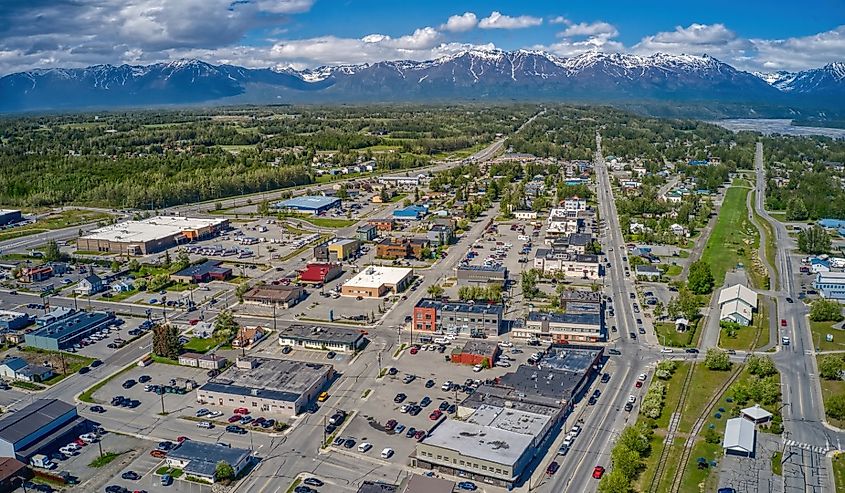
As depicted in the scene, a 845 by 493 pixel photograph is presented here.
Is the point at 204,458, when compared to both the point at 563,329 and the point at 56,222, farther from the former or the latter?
the point at 56,222

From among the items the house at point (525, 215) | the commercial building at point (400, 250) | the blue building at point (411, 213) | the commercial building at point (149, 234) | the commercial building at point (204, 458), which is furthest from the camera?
the house at point (525, 215)

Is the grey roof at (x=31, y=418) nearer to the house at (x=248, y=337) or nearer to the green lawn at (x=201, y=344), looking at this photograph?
the green lawn at (x=201, y=344)

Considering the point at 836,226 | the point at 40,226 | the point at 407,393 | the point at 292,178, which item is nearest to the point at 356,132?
the point at 292,178

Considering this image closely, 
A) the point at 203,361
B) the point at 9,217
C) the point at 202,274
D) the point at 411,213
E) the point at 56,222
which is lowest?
the point at 203,361

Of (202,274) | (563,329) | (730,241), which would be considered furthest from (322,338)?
(730,241)

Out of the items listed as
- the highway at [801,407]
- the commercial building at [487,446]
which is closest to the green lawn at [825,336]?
the highway at [801,407]

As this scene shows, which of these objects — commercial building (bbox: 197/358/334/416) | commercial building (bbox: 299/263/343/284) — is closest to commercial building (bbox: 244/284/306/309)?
commercial building (bbox: 299/263/343/284)
